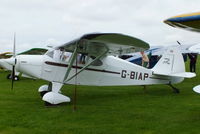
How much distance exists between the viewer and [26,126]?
507 cm

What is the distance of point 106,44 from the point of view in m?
6.97

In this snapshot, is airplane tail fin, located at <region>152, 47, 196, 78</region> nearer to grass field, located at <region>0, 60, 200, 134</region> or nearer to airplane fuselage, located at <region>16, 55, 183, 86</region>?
airplane fuselage, located at <region>16, 55, 183, 86</region>

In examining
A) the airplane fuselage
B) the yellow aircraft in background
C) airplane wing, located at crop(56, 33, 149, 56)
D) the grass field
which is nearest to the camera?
the yellow aircraft in background

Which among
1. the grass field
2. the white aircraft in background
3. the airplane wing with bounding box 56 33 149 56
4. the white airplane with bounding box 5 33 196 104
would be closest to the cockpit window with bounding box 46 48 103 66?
the white airplane with bounding box 5 33 196 104

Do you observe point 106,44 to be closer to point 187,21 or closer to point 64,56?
point 64,56

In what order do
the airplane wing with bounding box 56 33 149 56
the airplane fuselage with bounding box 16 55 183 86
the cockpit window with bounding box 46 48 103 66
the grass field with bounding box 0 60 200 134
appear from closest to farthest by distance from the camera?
1. the grass field with bounding box 0 60 200 134
2. the airplane wing with bounding box 56 33 149 56
3. the airplane fuselage with bounding box 16 55 183 86
4. the cockpit window with bounding box 46 48 103 66

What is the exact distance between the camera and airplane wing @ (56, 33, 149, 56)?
5.92 metres

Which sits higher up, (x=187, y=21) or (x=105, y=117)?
(x=187, y=21)

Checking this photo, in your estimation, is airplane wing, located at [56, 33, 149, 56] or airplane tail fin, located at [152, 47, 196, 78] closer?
airplane wing, located at [56, 33, 149, 56]

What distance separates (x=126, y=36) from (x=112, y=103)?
260cm

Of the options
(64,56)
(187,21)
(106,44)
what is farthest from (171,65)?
(187,21)

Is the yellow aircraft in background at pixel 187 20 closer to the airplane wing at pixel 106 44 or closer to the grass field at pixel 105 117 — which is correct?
the airplane wing at pixel 106 44

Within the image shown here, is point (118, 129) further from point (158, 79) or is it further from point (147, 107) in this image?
point (158, 79)

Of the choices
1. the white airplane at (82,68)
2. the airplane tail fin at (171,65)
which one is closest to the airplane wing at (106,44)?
the white airplane at (82,68)
